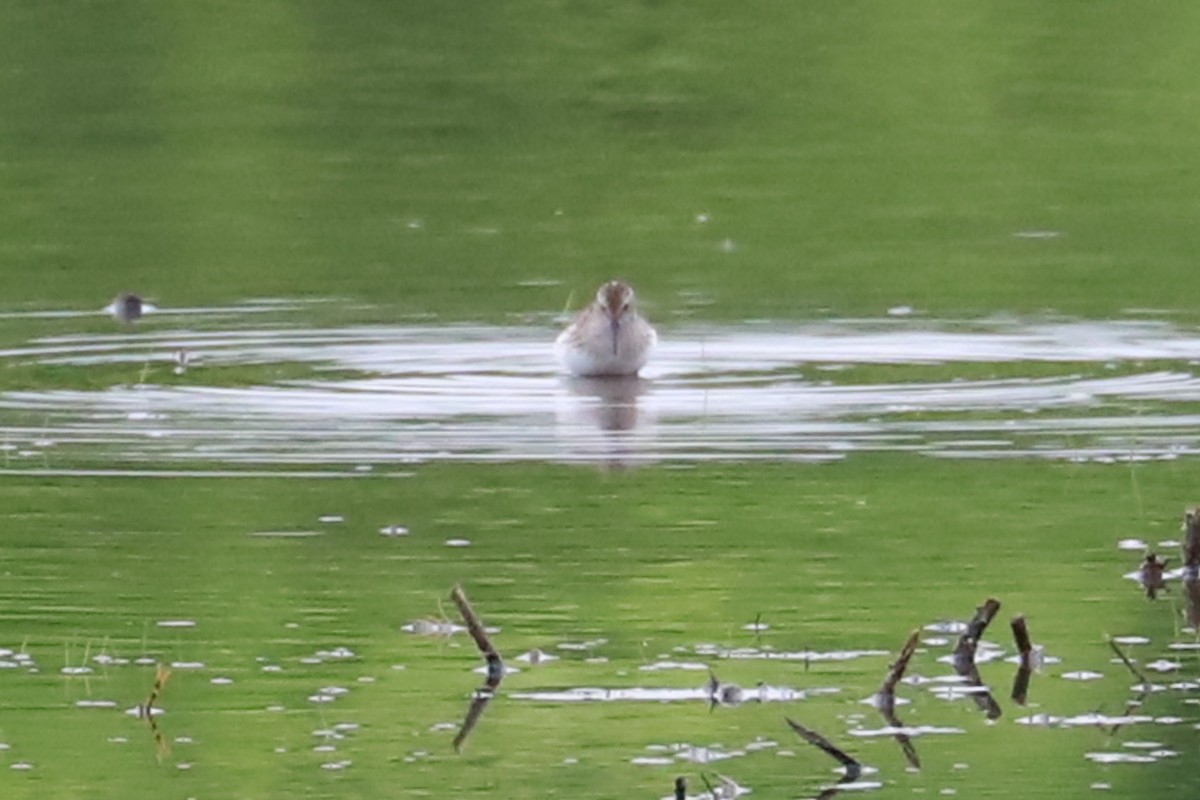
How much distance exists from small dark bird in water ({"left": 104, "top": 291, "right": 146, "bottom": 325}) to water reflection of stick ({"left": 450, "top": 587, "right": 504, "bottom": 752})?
24.1 feet

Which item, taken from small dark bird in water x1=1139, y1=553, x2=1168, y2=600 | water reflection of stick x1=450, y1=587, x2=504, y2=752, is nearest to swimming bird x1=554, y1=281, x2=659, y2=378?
small dark bird in water x1=1139, y1=553, x2=1168, y2=600

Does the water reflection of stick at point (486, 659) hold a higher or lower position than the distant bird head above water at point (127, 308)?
lower

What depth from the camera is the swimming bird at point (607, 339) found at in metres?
14.5

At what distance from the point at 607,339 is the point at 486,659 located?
560 centimetres

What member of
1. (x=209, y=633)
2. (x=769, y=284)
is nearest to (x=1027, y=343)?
(x=769, y=284)

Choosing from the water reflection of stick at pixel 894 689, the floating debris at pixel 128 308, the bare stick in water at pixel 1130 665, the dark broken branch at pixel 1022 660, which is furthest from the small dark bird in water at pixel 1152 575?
the floating debris at pixel 128 308

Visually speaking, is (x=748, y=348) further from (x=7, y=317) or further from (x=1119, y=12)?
(x=1119, y=12)

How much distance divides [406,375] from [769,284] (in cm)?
307

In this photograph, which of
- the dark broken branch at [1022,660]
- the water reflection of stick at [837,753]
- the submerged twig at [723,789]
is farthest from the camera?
the dark broken branch at [1022,660]

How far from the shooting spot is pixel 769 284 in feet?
55.8

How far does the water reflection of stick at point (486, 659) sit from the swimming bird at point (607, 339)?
5.44 meters

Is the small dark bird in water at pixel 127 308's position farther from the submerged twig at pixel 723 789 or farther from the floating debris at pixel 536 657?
the submerged twig at pixel 723 789

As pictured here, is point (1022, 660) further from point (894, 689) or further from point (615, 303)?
point (615, 303)

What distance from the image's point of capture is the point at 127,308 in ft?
53.6
